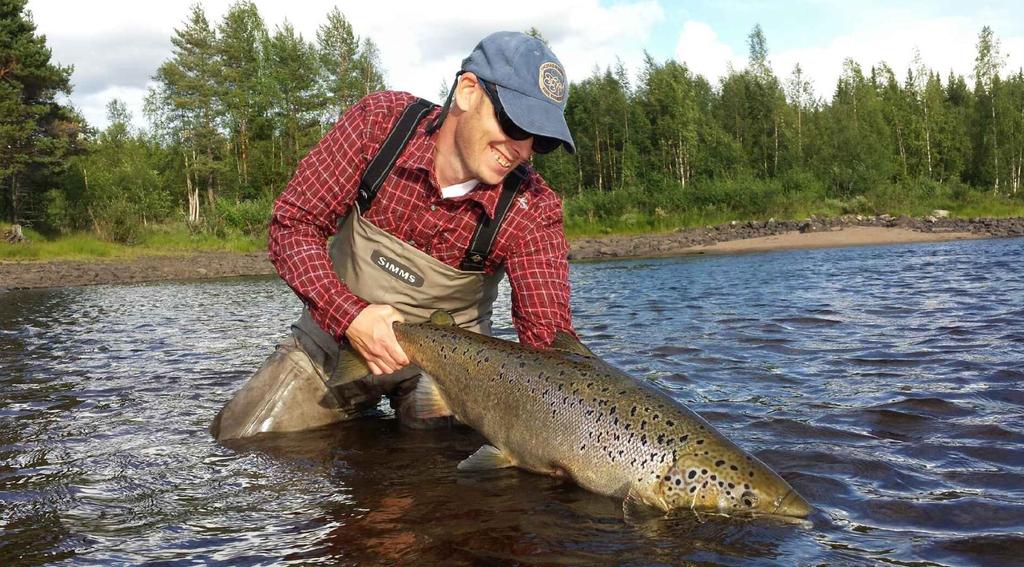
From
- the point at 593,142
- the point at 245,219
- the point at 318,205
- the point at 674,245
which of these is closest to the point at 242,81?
the point at 245,219

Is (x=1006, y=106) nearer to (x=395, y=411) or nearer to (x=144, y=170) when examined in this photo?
(x=144, y=170)

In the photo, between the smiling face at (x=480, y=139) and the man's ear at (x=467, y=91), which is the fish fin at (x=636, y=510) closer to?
the smiling face at (x=480, y=139)

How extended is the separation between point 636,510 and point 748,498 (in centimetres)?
47

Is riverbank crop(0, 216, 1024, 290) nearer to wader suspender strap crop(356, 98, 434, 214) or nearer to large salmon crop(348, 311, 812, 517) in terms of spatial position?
wader suspender strap crop(356, 98, 434, 214)

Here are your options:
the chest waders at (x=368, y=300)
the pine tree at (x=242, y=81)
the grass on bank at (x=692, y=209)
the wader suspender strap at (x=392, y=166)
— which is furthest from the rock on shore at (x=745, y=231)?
the wader suspender strap at (x=392, y=166)

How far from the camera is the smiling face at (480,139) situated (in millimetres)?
3732

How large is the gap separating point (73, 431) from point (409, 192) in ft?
9.76

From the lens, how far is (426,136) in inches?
164

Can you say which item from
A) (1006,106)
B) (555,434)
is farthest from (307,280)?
(1006,106)

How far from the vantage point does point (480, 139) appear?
3773mm

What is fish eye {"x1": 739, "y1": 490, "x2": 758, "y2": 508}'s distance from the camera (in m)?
3.32

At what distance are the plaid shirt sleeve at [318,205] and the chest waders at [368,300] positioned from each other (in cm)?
11

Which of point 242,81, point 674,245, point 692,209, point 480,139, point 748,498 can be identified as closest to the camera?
point 748,498

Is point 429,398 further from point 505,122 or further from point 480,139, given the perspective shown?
point 505,122
